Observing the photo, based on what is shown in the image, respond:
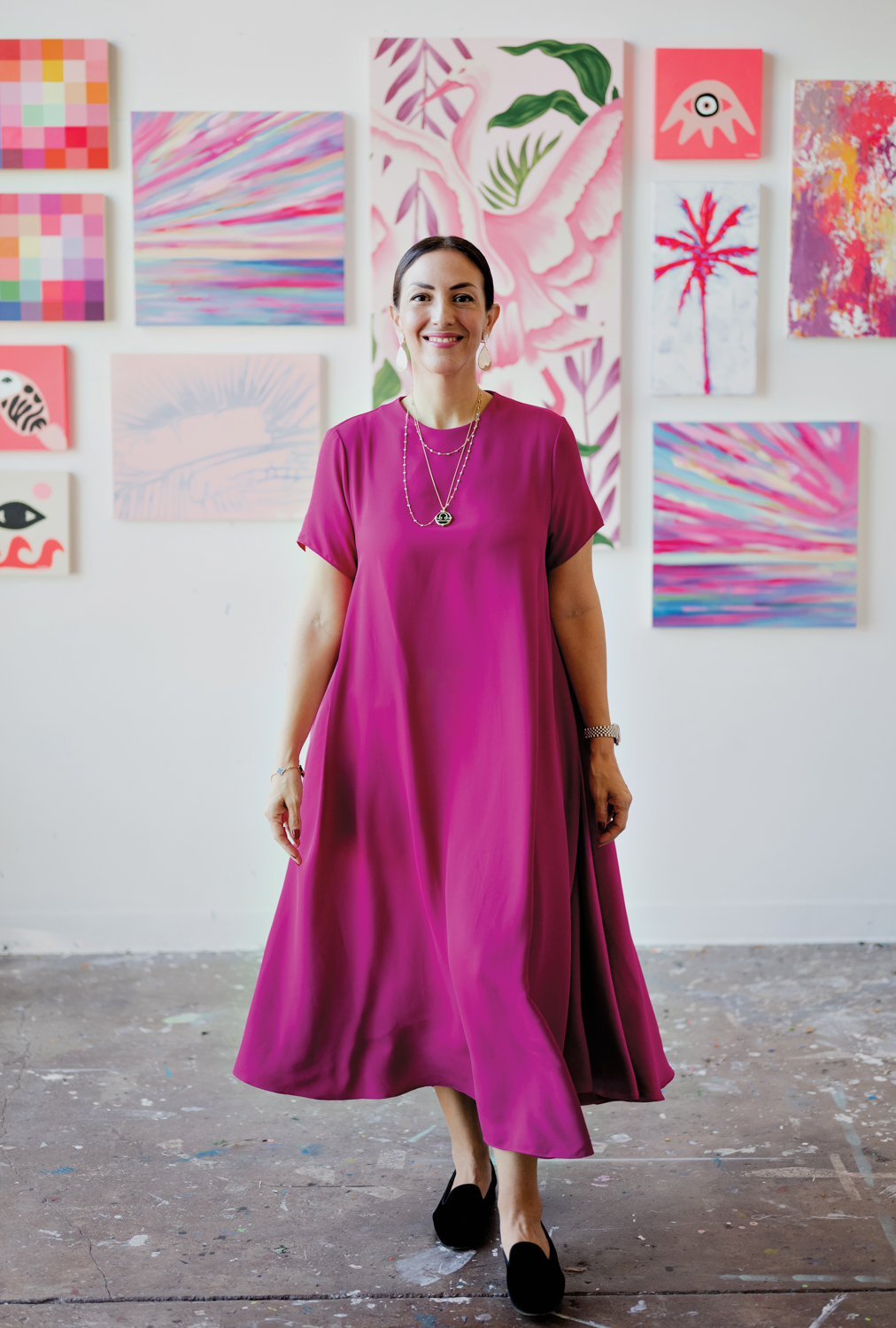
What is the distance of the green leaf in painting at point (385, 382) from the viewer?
2.88 metres

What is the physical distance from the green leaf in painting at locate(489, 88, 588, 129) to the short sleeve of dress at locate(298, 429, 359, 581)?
1.60 meters

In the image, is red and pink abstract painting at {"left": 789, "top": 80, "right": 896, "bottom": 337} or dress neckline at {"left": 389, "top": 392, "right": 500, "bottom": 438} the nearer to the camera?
dress neckline at {"left": 389, "top": 392, "right": 500, "bottom": 438}

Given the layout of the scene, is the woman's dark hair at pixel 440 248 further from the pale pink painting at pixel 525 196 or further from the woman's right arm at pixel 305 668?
the pale pink painting at pixel 525 196

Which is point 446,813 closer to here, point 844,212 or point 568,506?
point 568,506

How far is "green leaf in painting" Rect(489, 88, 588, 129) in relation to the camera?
9.21 feet

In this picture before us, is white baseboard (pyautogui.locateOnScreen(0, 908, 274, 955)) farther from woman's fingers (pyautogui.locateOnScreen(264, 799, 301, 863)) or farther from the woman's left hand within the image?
the woman's left hand

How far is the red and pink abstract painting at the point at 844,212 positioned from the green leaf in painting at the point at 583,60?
0.52m

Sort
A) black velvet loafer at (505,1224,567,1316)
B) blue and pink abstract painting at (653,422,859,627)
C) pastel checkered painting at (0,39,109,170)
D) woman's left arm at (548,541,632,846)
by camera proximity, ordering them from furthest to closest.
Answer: blue and pink abstract painting at (653,422,859,627) → pastel checkered painting at (0,39,109,170) → woman's left arm at (548,541,632,846) → black velvet loafer at (505,1224,567,1316)

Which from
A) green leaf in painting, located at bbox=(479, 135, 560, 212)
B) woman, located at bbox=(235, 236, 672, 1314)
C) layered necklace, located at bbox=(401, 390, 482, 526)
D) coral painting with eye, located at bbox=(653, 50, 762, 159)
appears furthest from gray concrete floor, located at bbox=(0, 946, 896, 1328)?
coral painting with eye, located at bbox=(653, 50, 762, 159)

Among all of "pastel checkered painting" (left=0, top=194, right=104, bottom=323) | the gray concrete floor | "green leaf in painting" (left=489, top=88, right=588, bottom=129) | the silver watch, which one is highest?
"green leaf in painting" (left=489, top=88, right=588, bottom=129)

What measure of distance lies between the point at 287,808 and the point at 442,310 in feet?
2.67

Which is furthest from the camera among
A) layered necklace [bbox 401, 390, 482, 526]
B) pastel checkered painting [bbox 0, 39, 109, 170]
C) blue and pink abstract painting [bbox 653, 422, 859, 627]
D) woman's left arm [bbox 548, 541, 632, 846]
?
blue and pink abstract painting [bbox 653, 422, 859, 627]

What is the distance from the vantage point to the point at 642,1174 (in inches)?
73.0

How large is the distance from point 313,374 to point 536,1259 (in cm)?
218
